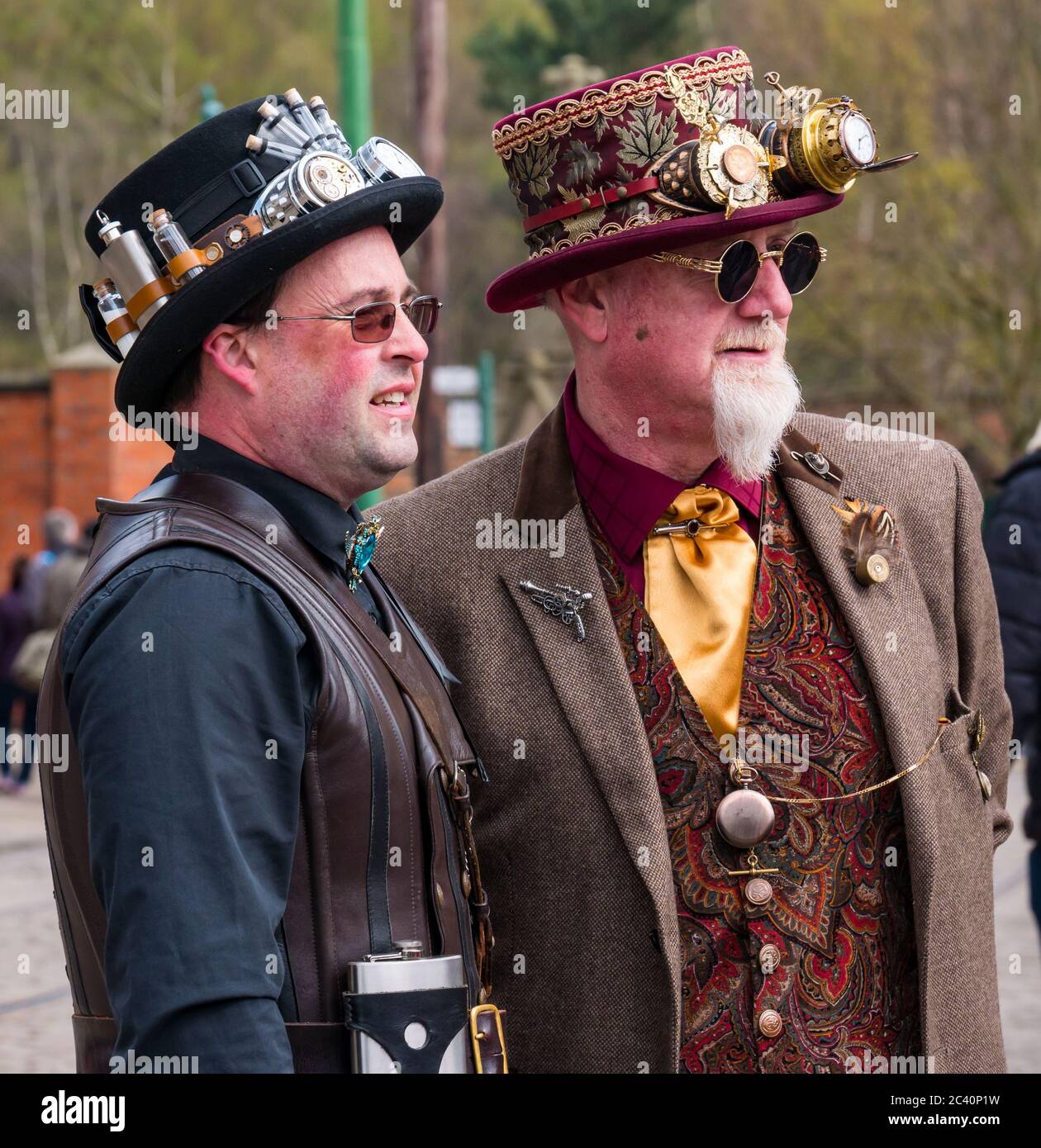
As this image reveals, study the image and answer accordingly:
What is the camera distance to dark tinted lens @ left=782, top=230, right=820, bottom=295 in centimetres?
279

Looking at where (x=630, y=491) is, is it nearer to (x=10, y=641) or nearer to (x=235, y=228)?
(x=235, y=228)

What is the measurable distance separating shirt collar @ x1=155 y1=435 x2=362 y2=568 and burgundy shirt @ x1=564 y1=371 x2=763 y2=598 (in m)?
0.71

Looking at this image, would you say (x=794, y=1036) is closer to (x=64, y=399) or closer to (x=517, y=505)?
(x=517, y=505)

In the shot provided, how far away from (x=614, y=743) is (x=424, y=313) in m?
0.72

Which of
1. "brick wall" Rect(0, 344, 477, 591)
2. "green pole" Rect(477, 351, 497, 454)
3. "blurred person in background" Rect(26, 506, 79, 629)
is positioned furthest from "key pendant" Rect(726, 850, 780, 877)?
"brick wall" Rect(0, 344, 477, 591)

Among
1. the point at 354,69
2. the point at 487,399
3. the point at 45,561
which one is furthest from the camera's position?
the point at 487,399

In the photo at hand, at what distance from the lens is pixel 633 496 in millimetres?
2832

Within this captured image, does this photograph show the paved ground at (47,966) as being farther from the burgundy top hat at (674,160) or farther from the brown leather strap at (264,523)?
the brown leather strap at (264,523)

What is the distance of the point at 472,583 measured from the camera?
2.82m

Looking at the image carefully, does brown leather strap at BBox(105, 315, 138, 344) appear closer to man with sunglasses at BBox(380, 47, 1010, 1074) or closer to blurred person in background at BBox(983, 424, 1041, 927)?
man with sunglasses at BBox(380, 47, 1010, 1074)

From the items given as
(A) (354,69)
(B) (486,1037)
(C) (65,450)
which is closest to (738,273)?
(B) (486,1037)

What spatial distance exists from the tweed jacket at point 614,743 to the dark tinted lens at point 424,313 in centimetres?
42
